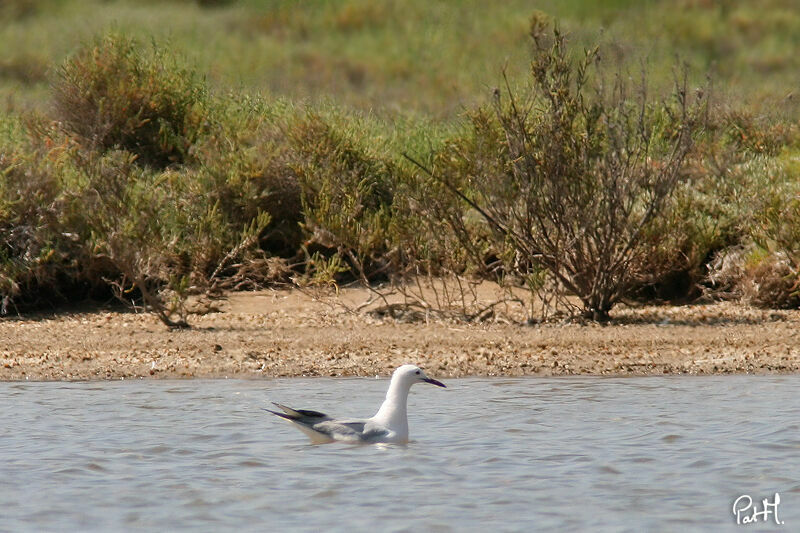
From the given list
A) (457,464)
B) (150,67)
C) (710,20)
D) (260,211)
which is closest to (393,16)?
(710,20)

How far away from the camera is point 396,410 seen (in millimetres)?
7789

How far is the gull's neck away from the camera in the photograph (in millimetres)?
7766

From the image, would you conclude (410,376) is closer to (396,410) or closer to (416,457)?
(396,410)

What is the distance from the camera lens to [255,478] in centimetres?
705

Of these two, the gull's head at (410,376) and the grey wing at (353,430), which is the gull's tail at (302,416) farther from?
the gull's head at (410,376)

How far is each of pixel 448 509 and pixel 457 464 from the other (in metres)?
0.95

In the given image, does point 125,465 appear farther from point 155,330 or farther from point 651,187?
point 651,187

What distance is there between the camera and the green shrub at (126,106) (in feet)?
49.4

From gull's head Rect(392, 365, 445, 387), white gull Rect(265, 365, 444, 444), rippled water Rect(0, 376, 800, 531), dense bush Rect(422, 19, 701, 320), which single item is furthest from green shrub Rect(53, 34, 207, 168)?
white gull Rect(265, 365, 444, 444)

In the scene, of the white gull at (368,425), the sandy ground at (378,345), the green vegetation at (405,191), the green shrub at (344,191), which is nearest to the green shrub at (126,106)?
the green vegetation at (405,191)

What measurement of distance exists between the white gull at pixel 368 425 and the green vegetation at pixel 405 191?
12.5 feet

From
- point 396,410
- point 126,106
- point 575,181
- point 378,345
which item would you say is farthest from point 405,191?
point 396,410

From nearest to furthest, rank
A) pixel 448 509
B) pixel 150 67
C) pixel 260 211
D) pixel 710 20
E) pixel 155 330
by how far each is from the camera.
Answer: pixel 448 509, pixel 155 330, pixel 260 211, pixel 150 67, pixel 710 20

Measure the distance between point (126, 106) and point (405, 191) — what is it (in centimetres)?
415
